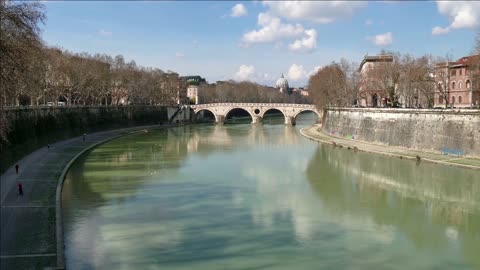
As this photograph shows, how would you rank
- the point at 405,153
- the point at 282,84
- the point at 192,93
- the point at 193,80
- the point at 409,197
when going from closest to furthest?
the point at 409,197, the point at 405,153, the point at 192,93, the point at 193,80, the point at 282,84

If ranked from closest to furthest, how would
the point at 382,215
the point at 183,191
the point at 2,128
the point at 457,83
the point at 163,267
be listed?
the point at 163,267
the point at 2,128
the point at 382,215
the point at 183,191
the point at 457,83

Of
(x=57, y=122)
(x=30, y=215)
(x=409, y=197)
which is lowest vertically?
(x=409, y=197)

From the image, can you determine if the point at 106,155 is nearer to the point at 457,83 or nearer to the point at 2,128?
the point at 2,128

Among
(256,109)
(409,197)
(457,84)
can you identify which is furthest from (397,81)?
(256,109)

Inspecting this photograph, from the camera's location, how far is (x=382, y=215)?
17.0 metres

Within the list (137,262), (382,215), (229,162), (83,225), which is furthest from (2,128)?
(229,162)

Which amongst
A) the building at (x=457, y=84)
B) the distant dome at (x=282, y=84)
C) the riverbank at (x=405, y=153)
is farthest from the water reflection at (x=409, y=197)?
the distant dome at (x=282, y=84)

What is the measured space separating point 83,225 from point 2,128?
382 cm

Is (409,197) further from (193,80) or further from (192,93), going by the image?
(193,80)

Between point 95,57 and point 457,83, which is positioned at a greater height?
point 95,57

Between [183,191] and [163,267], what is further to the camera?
[183,191]

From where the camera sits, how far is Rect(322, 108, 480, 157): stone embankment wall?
2945cm

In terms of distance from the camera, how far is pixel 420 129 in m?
33.4

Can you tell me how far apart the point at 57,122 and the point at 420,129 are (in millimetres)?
25792
